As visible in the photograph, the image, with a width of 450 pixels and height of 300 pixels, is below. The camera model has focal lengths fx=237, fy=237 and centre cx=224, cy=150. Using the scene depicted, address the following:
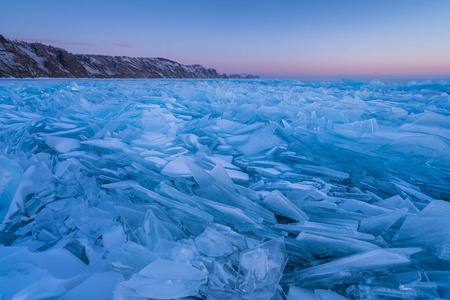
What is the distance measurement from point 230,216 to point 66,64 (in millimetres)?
45832

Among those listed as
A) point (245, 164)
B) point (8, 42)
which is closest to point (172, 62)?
point (8, 42)

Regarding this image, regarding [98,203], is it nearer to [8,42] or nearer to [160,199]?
[160,199]

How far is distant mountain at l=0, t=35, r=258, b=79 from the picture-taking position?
93.3ft

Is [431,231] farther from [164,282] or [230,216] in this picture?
[164,282]

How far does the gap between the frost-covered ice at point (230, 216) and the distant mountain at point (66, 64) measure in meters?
33.0

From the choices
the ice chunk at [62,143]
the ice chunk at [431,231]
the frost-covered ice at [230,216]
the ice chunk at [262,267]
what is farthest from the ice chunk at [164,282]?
the ice chunk at [62,143]

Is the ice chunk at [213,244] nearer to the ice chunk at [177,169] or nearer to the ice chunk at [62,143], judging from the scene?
the ice chunk at [177,169]

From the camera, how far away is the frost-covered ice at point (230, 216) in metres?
0.72

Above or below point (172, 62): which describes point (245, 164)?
below

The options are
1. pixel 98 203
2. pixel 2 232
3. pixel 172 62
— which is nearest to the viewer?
pixel 2 232

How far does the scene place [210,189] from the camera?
3.86 ft

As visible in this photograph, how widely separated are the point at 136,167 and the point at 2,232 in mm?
673

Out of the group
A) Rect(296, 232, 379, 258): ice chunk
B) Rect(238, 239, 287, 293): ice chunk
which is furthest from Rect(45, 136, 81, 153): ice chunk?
Rect(296, 232, 379, 258): ice chunk

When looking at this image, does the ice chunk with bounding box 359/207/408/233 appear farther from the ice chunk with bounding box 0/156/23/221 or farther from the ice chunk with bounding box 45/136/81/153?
the ice chunk with bounding box 45/136/81/153
